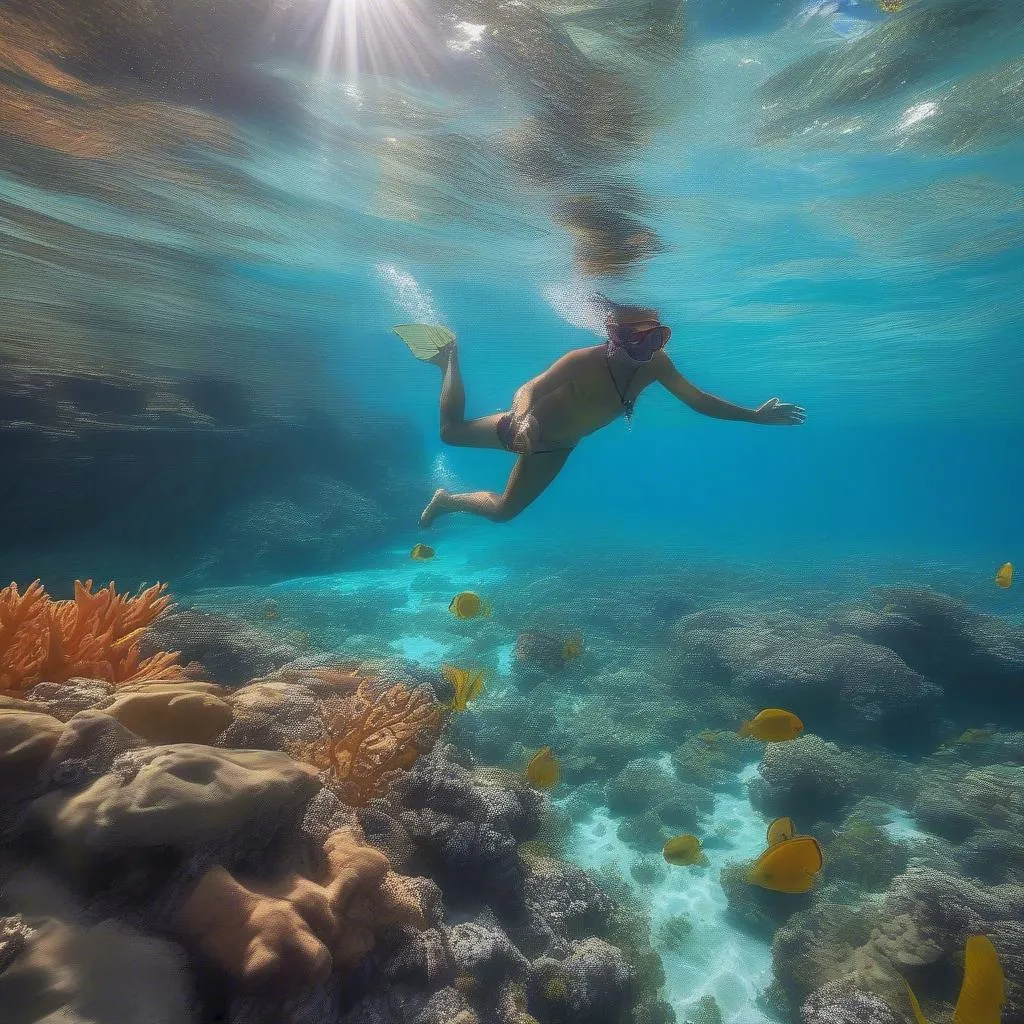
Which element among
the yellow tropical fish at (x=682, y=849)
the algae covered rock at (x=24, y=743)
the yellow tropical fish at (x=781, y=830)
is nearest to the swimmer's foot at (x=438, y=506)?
the yellow tropical fish at (x=682, y=849)

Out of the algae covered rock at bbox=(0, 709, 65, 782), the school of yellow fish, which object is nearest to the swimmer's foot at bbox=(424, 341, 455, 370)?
the school of yellow fish

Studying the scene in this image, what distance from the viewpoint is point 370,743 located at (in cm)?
440

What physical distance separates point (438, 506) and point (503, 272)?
13.8 meters

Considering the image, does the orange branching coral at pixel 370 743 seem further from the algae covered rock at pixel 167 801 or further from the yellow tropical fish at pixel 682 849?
the yellow tropical fish at pixel 682 849

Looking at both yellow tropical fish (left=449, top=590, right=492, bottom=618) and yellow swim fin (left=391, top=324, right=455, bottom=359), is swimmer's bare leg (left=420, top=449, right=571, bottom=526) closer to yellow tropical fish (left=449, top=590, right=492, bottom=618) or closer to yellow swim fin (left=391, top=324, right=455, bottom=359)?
yellow tropical fish (left=449, top=590, right=492, bottom=618)

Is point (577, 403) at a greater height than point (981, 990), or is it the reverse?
point (577, 403)

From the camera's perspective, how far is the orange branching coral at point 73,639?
353cm

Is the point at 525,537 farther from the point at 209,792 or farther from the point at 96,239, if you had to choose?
the point at 209,792

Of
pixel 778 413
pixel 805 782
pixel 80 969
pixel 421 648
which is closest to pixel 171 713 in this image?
pixel 80 969

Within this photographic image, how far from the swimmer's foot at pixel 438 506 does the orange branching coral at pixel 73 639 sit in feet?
11.9

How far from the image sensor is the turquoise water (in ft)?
26.1

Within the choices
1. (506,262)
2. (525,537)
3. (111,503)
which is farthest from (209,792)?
(525,537)

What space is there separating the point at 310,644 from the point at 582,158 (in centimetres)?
1261

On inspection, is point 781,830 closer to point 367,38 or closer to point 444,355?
point 444,355
